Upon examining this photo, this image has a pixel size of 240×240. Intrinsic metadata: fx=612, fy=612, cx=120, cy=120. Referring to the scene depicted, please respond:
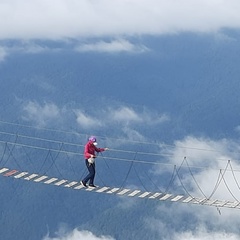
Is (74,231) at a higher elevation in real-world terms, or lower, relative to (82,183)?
higher

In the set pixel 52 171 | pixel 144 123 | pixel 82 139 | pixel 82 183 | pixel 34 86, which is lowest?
pixel 82 183

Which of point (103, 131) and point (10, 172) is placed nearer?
point (10, 172)

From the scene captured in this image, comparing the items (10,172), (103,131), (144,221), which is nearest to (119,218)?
(144,221)

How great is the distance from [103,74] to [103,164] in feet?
210

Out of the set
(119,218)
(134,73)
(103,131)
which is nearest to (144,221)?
(119,218)

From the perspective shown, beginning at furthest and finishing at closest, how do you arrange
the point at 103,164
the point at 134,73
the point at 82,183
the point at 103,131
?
the point at 134,73, the point at 103,131, the point at 103,164, the point at 82,183

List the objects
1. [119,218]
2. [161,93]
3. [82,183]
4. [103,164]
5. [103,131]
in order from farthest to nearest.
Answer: [161,93], [103,131], [103,164], [119,218], [82,183]

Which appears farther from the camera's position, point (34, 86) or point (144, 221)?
point (34, 86)

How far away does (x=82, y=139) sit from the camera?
150m

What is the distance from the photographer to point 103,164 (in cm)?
13488

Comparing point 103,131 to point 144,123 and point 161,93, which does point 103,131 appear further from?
point 161,93

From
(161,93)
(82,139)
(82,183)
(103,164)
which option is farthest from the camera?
(161,93)

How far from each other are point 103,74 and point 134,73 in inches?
411

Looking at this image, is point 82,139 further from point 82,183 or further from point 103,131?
point 82,183
